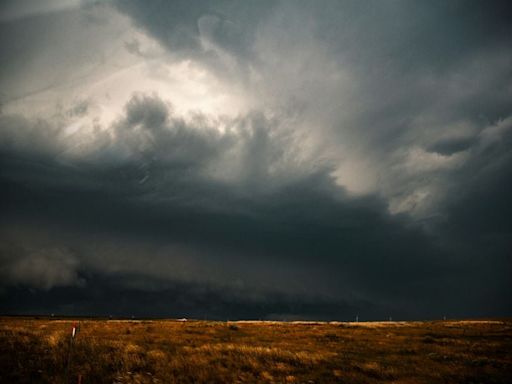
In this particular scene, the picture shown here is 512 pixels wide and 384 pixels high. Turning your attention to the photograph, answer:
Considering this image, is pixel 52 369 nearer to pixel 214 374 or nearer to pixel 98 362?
pixel 98 362

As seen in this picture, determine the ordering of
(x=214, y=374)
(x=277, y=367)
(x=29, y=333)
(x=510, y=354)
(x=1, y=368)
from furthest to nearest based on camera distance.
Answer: (x=510, y=354) < (x=29, y=333) < (x=277, y=367) < (x=214, y=374) < (x=1, y=368)

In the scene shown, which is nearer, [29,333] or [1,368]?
[1,368]

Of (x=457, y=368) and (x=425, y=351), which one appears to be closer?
(x=457, y=368)

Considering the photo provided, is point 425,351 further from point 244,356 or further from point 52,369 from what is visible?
point 52,369

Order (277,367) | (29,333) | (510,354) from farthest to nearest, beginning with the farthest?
(510,354) → (29,333) → (277,367)

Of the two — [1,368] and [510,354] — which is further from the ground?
[1,368]

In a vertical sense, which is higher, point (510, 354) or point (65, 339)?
point (65, 339)

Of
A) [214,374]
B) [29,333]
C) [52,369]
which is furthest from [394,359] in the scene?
[29,333]

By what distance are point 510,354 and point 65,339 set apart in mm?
31932

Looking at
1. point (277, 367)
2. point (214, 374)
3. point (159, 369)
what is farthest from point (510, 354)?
point (159, 369)

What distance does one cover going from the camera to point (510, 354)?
2748 cm

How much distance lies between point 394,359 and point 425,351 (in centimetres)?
642

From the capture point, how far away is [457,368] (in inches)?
822

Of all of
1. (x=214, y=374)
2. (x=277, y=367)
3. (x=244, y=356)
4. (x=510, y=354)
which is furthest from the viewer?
(x=510, y=354)
